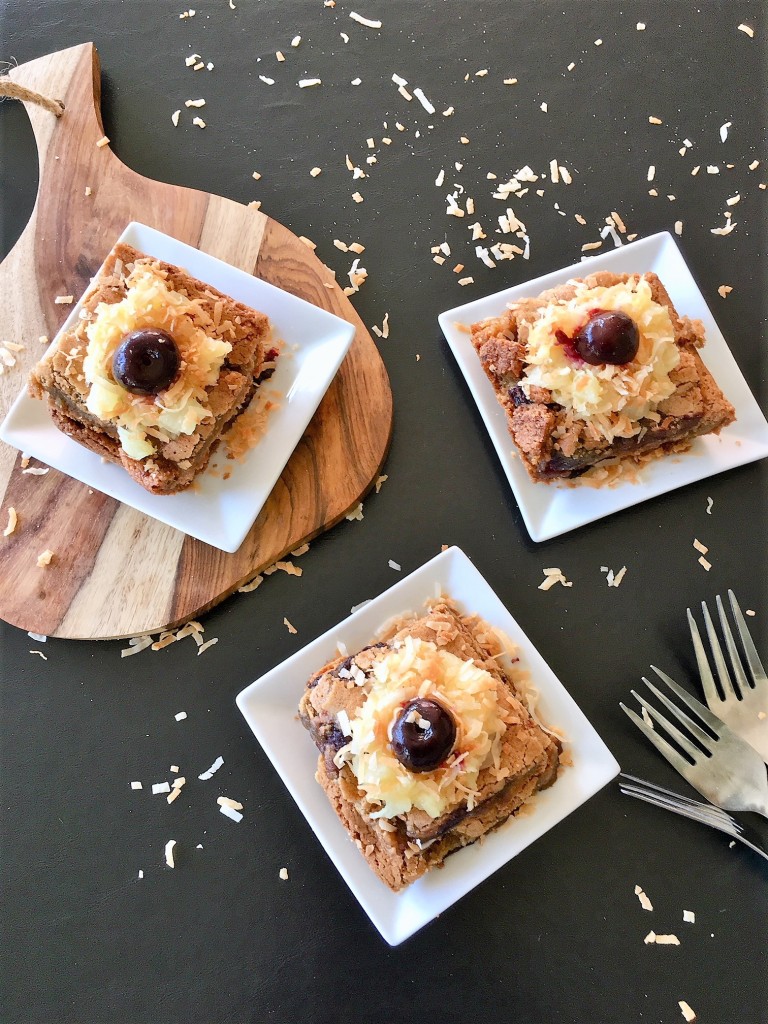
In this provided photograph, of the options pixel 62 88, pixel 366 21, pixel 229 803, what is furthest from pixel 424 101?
pixel 229 803

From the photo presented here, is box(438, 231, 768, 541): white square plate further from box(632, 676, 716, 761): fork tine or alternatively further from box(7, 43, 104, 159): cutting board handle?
box(7, 43, 104, 159): cutting board handle

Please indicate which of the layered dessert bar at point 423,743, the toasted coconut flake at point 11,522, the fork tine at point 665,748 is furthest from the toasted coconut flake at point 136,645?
the fork tine at point 665,748

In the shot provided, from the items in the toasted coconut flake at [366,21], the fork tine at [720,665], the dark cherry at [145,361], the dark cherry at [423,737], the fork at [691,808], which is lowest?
the fork at [691,808]

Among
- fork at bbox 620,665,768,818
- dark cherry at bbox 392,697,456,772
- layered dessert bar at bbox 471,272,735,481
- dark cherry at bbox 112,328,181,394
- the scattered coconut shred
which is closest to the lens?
dark cherry at bbox 392,697,456,772

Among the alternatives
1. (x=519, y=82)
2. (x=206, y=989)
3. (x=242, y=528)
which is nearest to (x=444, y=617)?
(x=242, y=528)

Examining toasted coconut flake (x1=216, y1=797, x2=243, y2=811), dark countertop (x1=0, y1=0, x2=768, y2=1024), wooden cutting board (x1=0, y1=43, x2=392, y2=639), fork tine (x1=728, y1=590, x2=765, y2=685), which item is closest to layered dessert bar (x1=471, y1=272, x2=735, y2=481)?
dark countertop (x1=0, y1=0, x2=768, y2=1024)

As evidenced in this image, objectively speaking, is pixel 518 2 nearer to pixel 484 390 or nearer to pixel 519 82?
pixel 519 82

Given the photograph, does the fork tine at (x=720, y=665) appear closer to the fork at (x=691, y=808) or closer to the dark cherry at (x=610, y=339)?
the fork at (x=691, y=808)

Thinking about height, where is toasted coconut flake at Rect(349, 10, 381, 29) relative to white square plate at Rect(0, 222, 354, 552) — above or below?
above
